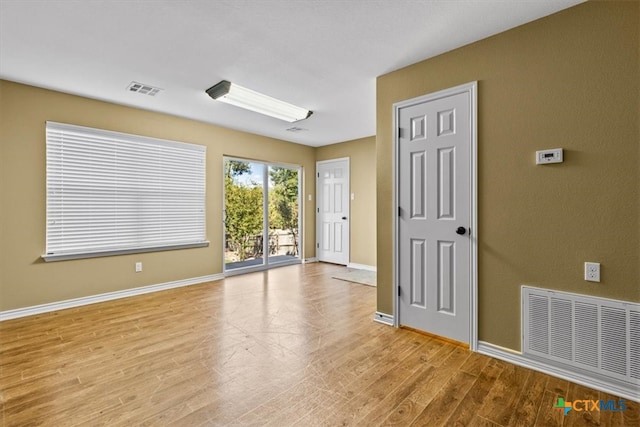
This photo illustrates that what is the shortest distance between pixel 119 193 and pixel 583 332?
5016 mm

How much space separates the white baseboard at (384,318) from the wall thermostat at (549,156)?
190 centimetres

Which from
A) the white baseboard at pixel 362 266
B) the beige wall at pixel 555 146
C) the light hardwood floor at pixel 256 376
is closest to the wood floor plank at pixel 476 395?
the light hardwood floor at pixel 256 376

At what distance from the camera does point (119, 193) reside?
12.8ft

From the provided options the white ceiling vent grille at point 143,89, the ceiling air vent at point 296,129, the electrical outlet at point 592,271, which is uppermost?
the ceiling air vent at point 296,129

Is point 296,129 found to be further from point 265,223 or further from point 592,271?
point 592,271

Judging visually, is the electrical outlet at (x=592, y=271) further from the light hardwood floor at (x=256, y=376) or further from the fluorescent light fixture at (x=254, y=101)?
the fluorescent light fixture at (x=254, y=101)

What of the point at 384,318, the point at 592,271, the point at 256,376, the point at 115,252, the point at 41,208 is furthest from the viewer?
the point at 115,252

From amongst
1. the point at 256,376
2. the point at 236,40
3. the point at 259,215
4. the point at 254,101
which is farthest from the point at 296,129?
the point at 256,376

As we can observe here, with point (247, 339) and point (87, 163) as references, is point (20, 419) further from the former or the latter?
point (87, 163)

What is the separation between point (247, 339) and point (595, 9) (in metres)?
3.63

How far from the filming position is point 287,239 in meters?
6.36

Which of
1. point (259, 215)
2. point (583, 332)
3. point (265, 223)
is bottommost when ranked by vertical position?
point (583, 332)

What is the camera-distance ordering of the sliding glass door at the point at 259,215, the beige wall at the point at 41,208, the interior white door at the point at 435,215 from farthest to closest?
the sliding glass door at the point at 259,215, the beige wall at the point at 41,208, the interior white door at the point at 435,215

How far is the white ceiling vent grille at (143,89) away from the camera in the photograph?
3279 millimetres
